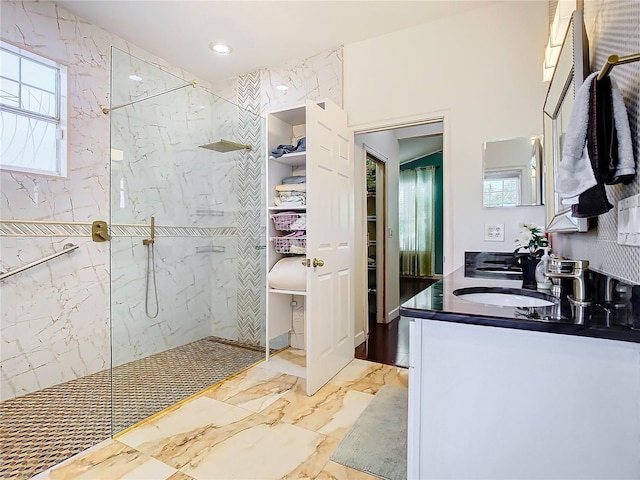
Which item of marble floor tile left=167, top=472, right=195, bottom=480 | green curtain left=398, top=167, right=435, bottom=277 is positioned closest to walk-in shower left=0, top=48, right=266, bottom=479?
marble floor tile left=167, top=472, right=195, bottom=480

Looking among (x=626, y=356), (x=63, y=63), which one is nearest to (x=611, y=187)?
(x=626, y=356)

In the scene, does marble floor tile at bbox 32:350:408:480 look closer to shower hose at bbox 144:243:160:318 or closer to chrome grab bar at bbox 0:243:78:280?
shower hose at bbox 144:243:160:318

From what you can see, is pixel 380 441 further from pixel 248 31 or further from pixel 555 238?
pixel 248 31

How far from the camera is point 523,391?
94 centimetres

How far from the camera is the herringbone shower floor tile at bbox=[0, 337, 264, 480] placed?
1.65 meters

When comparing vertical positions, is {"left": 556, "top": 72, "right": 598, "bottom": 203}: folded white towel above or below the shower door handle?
above

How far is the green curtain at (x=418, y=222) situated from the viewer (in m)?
7.17

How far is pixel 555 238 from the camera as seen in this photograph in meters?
2.00

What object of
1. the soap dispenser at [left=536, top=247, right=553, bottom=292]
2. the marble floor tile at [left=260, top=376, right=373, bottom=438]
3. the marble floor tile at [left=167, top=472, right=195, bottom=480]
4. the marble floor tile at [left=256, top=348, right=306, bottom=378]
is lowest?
the marble floor tile at [left=260, top=376, right=373, bottom=438]

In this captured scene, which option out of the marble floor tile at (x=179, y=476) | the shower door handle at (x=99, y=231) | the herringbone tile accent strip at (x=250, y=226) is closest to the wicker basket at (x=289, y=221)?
the herringbone tile accent strip at (x=250, y=226)

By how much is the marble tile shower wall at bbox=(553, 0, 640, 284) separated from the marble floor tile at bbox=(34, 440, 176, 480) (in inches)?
74.5

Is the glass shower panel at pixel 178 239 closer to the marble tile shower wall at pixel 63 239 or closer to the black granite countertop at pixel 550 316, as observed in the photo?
the marble tile shower wall at pixel 63 239

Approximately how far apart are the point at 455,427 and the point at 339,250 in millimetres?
1731

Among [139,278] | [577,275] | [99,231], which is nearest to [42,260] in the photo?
[99,231]
